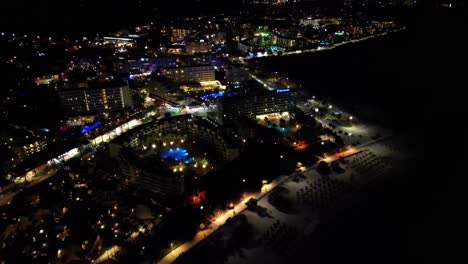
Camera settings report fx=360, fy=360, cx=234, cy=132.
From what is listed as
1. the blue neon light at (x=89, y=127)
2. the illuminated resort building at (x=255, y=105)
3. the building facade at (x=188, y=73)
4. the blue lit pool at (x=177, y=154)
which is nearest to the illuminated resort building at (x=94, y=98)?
the blue neon light at (x=89, y=127)

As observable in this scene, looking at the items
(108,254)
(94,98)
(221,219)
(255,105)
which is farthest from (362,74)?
(108,254)

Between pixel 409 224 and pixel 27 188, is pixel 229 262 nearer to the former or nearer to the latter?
pixel 409 224

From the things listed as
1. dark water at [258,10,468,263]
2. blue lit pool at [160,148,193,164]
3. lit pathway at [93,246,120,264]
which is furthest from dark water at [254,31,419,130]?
lit pathway at [93,246,120,264]

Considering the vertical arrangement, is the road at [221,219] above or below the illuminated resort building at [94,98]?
below

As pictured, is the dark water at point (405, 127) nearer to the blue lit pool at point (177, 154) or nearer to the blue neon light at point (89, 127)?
the blue lit pool at point (177, 154)

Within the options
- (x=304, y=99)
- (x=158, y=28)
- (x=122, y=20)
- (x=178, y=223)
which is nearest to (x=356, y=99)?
(x=304, y=99)

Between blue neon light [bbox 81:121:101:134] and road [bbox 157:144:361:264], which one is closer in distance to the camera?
road [bbox 157:144:361:264]

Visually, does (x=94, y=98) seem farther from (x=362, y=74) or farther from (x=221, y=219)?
(x=362, y=74)

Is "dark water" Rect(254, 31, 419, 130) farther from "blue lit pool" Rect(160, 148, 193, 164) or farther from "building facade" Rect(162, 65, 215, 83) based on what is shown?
"blue lit pool" Rect(160, 148, 193, 164)
